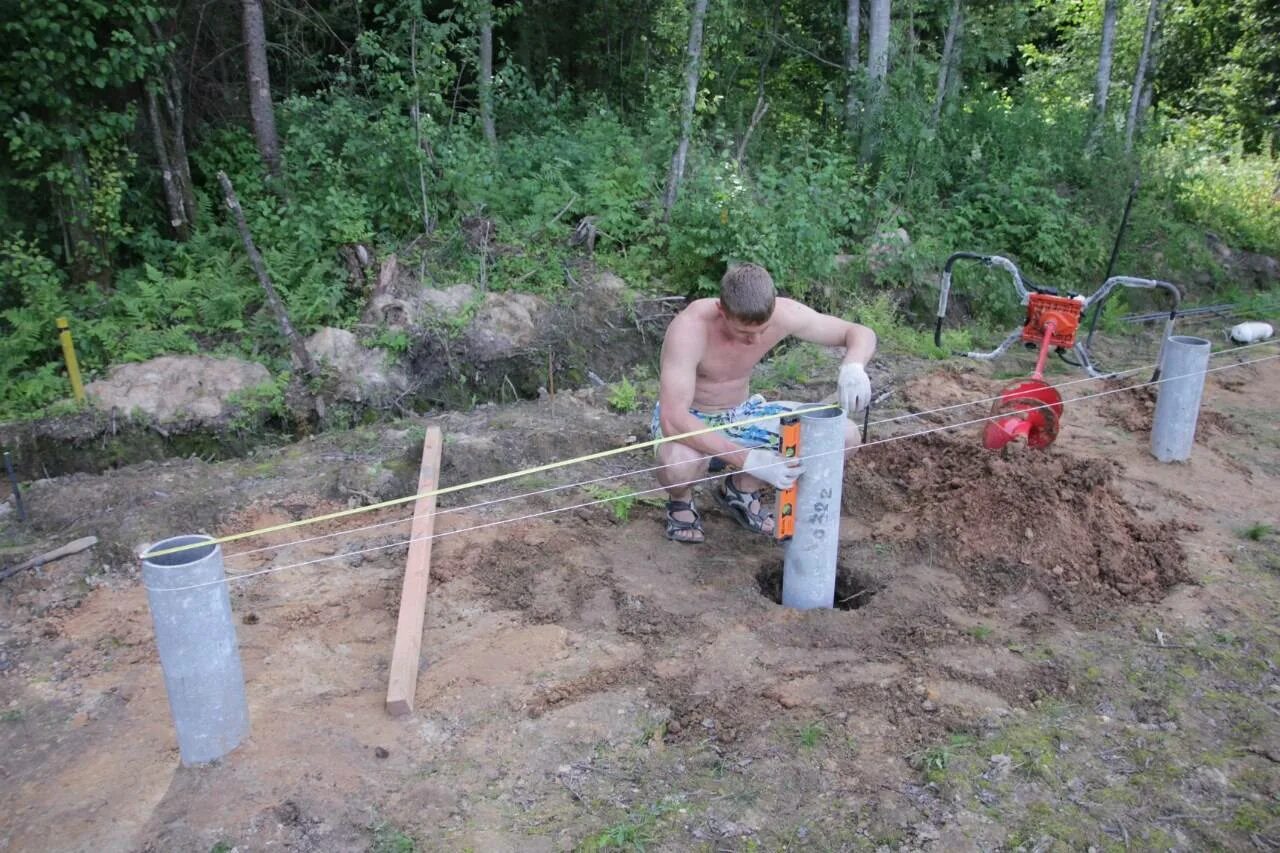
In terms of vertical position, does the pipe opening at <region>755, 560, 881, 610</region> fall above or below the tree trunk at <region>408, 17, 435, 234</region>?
below

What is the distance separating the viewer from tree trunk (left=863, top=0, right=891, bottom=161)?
876 cm

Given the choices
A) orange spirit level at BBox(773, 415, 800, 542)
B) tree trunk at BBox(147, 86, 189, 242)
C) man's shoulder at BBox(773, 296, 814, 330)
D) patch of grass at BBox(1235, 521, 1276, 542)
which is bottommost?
patch of grass at BBox(1235, 521, 1276, 542)

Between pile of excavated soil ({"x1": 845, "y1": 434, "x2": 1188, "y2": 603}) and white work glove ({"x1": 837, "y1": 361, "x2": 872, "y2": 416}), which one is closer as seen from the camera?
white work glove ({"x1": 837, "y1": 361, "x2": 872, "y2": 416})

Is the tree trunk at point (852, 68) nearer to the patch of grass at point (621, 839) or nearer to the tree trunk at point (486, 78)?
the tree trunk at point (486, 78)

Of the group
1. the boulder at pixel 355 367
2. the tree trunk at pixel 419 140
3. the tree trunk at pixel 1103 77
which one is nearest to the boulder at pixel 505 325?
the boulder at pixel 355 367

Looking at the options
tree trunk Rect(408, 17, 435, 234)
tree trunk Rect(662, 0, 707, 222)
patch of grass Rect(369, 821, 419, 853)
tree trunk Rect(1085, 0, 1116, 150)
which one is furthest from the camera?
tree trunk Rect(1085, 0, 1116, 150)

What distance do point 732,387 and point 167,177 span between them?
524 cm

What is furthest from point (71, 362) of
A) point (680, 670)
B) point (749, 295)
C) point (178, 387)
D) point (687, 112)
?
point (687, 112)

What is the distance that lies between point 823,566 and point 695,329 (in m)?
1.19

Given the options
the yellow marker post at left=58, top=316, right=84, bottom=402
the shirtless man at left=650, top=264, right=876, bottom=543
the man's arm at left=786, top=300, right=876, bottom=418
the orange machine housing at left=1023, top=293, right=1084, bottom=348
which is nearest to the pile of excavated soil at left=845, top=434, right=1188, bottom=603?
the shirtless man at left=650, top=264, right=876, bottom=543

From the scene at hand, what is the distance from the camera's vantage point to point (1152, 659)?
3.23m

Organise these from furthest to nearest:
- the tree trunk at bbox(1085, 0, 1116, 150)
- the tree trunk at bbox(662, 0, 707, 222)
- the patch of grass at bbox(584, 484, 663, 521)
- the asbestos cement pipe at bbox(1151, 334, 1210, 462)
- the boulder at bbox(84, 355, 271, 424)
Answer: the tree trunk at bbox(1085, 0, 1116, 150)
the tree trunk at bbox(662, 0, 707, 222)
the boulder at bbox(84, 355, 271, 424)
the asbestos cement pipe at bbox(1151, 334, 1210, 462)
the patch of grass at bbox(584, 484, 663, 521)

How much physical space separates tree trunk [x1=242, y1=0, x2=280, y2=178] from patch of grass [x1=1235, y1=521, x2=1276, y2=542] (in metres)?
7.09

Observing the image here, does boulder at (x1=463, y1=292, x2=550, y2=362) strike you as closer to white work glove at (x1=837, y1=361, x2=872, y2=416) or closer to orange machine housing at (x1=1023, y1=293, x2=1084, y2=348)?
white work glove at (x1=837, y1=361, x2=872, y2=416)
